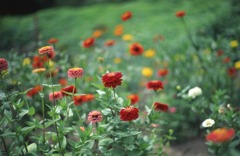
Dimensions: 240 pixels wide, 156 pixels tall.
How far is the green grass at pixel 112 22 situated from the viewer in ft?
18.1

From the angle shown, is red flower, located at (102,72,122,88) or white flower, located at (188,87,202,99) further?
white flower, located at (188,87,202,99)

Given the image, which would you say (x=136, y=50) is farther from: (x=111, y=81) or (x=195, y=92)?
(x=111, y=81)

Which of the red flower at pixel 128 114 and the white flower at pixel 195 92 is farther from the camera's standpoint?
the white flower at pixel 195 92

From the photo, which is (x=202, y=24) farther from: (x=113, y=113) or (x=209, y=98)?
(x=113, y=113)

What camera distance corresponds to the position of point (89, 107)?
2.90 m

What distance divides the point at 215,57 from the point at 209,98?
44cm

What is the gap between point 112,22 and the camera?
699cm

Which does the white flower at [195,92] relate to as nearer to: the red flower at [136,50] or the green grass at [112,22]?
the red flower at [136,50]

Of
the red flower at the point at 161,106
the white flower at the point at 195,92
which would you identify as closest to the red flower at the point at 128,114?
the red flower at the point at 161,106

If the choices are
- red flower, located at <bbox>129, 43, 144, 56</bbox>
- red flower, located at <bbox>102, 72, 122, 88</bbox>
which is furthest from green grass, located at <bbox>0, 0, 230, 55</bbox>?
red flower, located at <bbox>102, 72, 122, 88</bbox>

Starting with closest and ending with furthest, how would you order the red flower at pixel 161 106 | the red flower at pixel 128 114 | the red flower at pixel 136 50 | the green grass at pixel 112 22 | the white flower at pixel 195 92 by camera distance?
the red flower at pixel 128 114 < the red flower at pixel 161 106 < the white flower at pixel 195 92 < the red flower at pixel 136 50 < the green grass at pixel 112 22

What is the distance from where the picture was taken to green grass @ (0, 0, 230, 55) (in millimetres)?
5507

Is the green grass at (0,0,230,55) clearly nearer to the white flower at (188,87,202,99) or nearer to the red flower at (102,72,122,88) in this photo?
the white flower at (188,87,202,99)

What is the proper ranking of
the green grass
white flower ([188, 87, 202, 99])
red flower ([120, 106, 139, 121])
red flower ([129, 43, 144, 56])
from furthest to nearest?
the green grass
red flower ([129, 43, 144, 56])
white flower ([188, 87, 202, 99])
red flower ([120, 106, 139, 121])
